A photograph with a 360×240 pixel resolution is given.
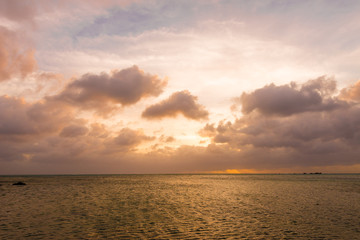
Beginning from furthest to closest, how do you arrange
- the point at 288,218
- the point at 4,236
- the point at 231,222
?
1. the point at 288,218
2. the point at 231,222
3. the point at 4,236

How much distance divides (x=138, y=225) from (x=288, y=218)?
24184 mm

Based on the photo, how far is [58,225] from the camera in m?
36.5

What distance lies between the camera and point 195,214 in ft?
151

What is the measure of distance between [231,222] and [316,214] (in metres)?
17.9

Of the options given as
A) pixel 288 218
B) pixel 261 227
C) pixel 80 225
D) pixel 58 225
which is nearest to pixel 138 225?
pixel 80 225

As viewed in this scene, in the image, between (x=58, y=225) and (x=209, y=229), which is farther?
(x=58, y=225)

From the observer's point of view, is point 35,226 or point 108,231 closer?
point 108,231

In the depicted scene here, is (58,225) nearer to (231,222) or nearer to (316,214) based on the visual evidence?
(231,222)

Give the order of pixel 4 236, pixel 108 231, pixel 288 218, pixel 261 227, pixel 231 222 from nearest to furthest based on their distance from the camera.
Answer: pixel 4 236 → pixel 108 231 → pixel 261 227 → pixel 231 222 → pixel 288 218

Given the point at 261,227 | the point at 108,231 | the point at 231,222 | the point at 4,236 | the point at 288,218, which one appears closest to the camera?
the point at 4,236

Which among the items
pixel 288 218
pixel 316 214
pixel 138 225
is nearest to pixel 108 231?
pixel 138 225

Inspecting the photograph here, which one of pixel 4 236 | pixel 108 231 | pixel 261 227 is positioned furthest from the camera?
pixel 261 227

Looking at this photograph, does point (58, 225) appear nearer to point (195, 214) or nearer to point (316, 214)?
point (195, 214)

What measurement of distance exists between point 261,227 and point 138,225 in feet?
56.0
